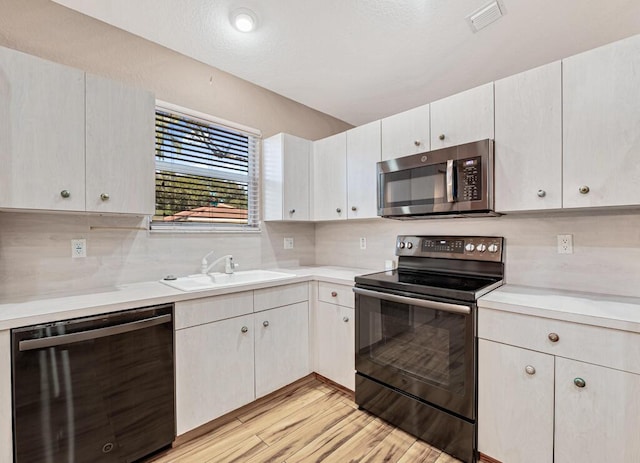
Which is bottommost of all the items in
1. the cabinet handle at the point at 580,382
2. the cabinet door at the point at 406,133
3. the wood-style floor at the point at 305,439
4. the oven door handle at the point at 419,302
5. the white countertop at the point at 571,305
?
the wood-style floor at the point at 305,439

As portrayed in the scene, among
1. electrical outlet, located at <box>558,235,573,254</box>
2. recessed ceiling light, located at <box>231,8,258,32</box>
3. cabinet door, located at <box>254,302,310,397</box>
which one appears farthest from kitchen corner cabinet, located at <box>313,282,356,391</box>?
recessed ceiling light, located at <box>231,8,258,32</box>

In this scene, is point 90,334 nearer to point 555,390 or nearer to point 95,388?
point 95,388

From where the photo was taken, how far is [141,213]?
1.81 metres

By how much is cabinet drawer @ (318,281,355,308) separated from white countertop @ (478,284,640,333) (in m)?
0.90

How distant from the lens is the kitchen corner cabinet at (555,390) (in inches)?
48.6

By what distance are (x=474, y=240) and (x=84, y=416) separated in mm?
2455

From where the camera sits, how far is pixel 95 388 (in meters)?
1.43

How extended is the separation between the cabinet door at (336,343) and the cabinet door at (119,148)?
4.75 feet

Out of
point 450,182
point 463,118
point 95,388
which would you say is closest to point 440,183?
point 450,182

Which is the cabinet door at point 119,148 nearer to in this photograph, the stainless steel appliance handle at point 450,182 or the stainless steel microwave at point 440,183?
the stainless steel microwave at point 440,183

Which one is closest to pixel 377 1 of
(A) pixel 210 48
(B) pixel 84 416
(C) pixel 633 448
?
(A) pixel 210 48

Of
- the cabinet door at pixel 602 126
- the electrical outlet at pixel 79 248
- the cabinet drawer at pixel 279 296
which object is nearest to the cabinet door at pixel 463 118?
the cabinet door at pixel 602 126

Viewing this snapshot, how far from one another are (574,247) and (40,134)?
296 cm

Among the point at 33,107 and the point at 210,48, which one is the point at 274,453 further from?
the point at 210,48
